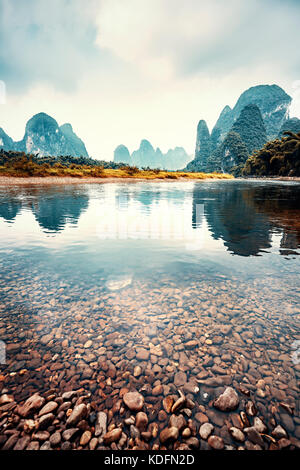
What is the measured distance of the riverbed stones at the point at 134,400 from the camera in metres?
3.10

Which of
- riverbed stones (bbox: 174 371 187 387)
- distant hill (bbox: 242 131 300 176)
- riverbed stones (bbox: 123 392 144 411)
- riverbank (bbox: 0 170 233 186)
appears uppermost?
distant hill (bbox: 242 131 300 176)

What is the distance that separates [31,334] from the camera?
454 cm

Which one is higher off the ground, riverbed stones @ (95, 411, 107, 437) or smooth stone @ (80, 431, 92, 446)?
smooth stone @ (80, 431, 92, 446)

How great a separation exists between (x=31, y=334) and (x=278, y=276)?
7.62m

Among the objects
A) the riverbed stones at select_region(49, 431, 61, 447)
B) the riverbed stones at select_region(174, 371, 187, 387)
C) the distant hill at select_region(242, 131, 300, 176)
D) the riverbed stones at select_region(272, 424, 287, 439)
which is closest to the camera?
the riverbed stones at select_region(49, 431, 61, 447)

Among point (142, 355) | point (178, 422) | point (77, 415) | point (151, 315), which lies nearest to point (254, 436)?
point (178, 422)

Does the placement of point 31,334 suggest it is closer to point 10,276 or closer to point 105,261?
point 10,276

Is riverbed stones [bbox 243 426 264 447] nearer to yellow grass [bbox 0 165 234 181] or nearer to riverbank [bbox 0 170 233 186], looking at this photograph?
riverbank [bbox 0 170 233 186]

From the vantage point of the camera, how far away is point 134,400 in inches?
126

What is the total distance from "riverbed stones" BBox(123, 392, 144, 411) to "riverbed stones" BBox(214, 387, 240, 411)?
3.73 ft

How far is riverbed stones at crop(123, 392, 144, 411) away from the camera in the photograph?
310 centimetres
